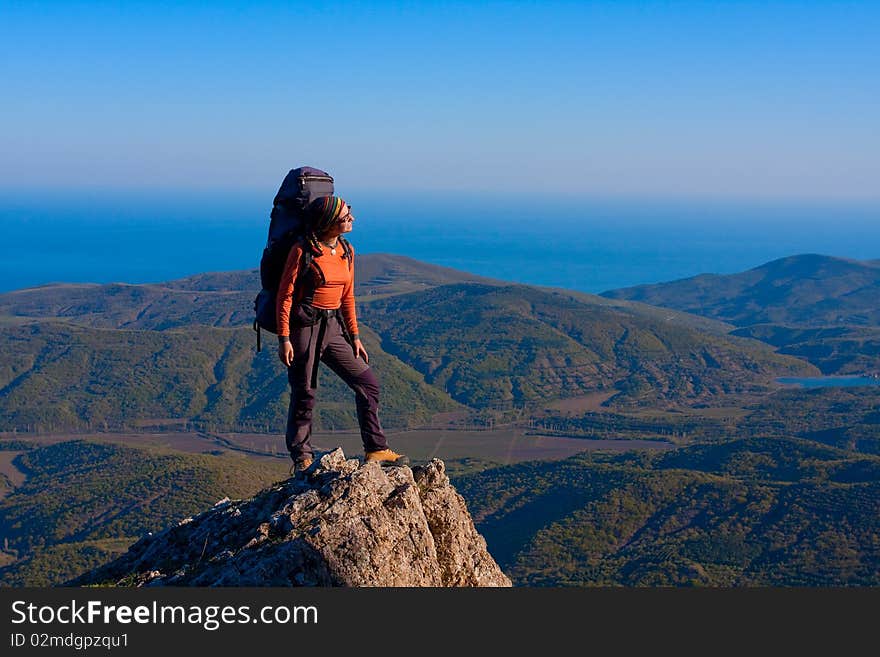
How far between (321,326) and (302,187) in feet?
7.04

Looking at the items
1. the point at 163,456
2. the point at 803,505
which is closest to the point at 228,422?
the point at 163,456

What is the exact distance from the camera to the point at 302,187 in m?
11.6

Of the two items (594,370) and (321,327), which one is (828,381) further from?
(321,327)

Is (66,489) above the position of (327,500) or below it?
below

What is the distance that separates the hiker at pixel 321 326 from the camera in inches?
461

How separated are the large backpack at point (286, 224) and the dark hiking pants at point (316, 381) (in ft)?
1.94

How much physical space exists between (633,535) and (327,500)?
73432 mm

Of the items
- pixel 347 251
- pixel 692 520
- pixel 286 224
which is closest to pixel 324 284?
pixel 347 251

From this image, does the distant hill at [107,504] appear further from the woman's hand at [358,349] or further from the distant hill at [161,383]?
the woman's hand at [358,349]

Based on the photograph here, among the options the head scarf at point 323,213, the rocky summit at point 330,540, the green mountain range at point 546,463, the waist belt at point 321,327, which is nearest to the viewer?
the rocky summit at point 330,540

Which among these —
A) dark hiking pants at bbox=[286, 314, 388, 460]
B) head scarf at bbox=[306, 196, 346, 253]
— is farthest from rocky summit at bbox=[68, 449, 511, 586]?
head scarf at bbox=[306, 196, 346, 253]

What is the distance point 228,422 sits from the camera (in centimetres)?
16175

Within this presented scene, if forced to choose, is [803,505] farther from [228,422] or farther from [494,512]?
[228,422]

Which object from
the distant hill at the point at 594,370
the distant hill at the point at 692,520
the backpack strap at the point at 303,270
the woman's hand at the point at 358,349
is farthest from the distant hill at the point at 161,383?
the backpack strap at the point at 303,270
